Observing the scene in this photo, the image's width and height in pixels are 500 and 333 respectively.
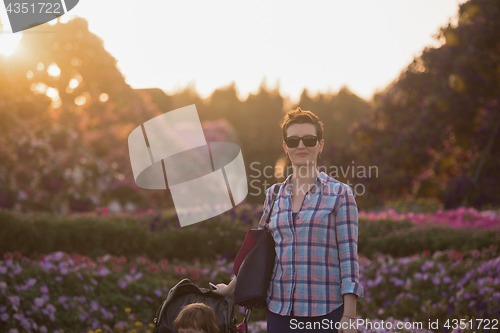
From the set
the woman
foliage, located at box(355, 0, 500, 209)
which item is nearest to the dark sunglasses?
the woman

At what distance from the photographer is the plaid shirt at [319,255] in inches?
77.4

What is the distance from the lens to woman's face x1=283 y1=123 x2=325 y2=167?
2136 mm

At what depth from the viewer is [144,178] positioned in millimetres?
3561

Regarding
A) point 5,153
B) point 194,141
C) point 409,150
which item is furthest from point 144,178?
point 409,150

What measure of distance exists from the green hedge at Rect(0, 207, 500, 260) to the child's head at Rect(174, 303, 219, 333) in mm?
4138

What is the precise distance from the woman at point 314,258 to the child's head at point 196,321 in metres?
0.31

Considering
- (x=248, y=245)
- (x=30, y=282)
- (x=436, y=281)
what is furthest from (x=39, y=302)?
(x=436, y=281)

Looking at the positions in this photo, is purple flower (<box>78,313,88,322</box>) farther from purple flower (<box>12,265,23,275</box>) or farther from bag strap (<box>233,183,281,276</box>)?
bag strap (<box>233,183,281,276</box>)

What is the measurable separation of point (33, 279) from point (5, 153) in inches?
180

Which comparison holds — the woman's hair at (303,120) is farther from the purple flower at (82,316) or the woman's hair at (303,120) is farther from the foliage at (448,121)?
the foliage at (448,121)

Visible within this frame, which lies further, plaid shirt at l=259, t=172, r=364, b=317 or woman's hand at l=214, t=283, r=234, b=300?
woman's hand at l=214, t=283, r=234, b=300

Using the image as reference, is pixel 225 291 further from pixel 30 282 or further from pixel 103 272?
pixel 103 272

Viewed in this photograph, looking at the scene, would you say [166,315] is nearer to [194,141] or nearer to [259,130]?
[194,141]

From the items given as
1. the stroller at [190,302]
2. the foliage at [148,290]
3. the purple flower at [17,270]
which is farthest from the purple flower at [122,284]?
the stroller at [190,302]
